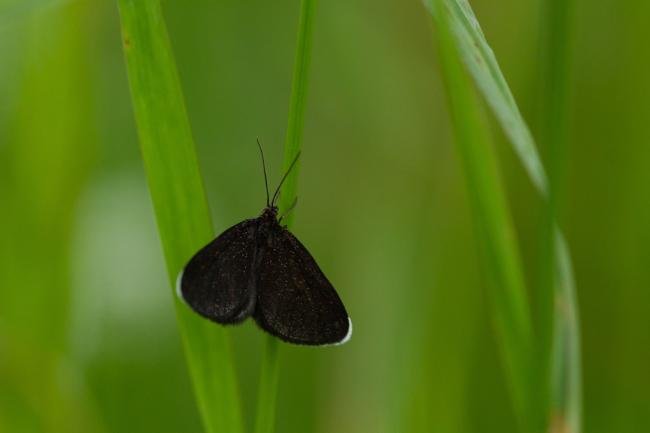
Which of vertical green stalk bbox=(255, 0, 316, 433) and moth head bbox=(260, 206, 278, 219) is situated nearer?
vertical green stalk bbox=(255, 0, 316, 433)

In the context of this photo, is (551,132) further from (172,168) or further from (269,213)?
(269,213)

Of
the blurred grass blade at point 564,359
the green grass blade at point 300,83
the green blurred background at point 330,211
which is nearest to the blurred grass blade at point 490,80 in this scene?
the blurred grass blade at point 564,359

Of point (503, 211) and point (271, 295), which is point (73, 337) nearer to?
point (271, 295)

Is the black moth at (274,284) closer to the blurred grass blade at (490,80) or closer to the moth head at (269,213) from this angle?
the moth head at (269,213)

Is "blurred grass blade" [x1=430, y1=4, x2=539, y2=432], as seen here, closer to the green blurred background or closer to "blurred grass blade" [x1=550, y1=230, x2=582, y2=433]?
"blurred grass blade" [x1=550, y1=230, x2=582, y2=433]

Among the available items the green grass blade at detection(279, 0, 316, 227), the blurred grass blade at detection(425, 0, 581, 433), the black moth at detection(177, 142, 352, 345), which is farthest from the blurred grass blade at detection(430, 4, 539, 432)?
the black moth at detection(177, 142, 352, 345)
